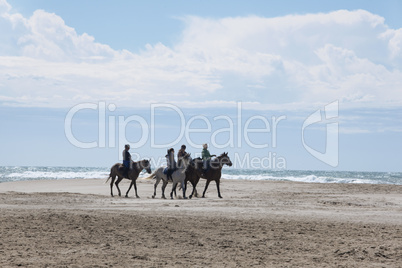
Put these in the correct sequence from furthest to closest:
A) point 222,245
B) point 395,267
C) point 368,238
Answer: point 368,238
point 222,245
point 395,267

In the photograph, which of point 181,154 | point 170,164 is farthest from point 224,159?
point 170,164

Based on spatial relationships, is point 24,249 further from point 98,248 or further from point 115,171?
point 115,171

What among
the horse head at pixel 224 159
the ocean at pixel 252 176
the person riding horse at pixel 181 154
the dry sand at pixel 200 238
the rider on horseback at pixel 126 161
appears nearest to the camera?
the dry sand at pixel 200 238

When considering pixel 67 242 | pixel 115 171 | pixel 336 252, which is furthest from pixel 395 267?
pixel 115 171

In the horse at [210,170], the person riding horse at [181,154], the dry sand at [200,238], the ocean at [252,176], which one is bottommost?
the ocean at [252,176]

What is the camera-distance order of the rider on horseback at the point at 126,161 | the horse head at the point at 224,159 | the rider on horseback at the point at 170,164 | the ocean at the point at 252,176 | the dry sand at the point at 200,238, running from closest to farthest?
the dry sand at the point at 200,238 → the rider on horseback at the point at 170,164 → the horse head at the point at 224,159 → the rider on horseback at the point at 126,161 → the ocean at the point at 252,176

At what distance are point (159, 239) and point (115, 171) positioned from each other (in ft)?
50.0

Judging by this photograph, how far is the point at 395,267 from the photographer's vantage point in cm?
1004

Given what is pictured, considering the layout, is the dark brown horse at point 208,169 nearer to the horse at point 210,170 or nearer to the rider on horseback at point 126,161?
the horse at point 210,170

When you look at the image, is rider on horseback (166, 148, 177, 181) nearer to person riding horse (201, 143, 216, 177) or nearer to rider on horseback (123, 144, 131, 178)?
person riding horse (201, 143, 216, 177)

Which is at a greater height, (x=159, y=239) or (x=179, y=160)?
(x=179, y=160)

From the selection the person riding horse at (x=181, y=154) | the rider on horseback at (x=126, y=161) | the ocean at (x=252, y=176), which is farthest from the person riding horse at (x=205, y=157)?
the ocean at (x=252, y=176)

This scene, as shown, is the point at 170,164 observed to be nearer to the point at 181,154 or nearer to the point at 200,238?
the point at 181,154

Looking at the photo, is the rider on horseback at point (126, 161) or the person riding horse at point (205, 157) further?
the rider on horseback at point (126, 161)
